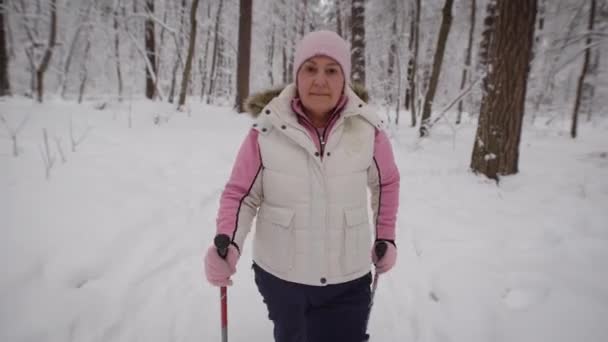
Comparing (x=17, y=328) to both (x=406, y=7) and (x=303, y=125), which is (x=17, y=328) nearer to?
(x=303, y=125)

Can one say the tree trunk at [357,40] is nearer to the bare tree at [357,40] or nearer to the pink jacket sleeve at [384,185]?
the bare tree at [357,40]

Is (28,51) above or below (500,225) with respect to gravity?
above

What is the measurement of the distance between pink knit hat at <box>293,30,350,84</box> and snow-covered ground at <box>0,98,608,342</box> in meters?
1.84

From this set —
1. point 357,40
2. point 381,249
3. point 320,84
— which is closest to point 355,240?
point 381,249

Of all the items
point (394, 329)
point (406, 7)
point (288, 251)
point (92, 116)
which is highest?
point (406, 7)

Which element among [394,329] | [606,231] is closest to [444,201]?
[606,231]

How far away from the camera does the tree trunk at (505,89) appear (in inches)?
167

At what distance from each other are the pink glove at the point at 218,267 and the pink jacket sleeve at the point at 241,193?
0.26 ft

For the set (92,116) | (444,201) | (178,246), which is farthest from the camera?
(92,116)

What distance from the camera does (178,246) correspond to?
285 centimetres

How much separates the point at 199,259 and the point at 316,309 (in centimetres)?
162

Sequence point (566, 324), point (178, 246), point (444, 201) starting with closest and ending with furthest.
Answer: point (566, 324), point (178, 246), point (444, 201)

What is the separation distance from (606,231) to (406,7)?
38.9 ft

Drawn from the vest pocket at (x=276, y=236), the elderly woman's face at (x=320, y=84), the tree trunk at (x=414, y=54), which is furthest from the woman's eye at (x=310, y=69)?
the tree trunk at (x=414, y=54)
